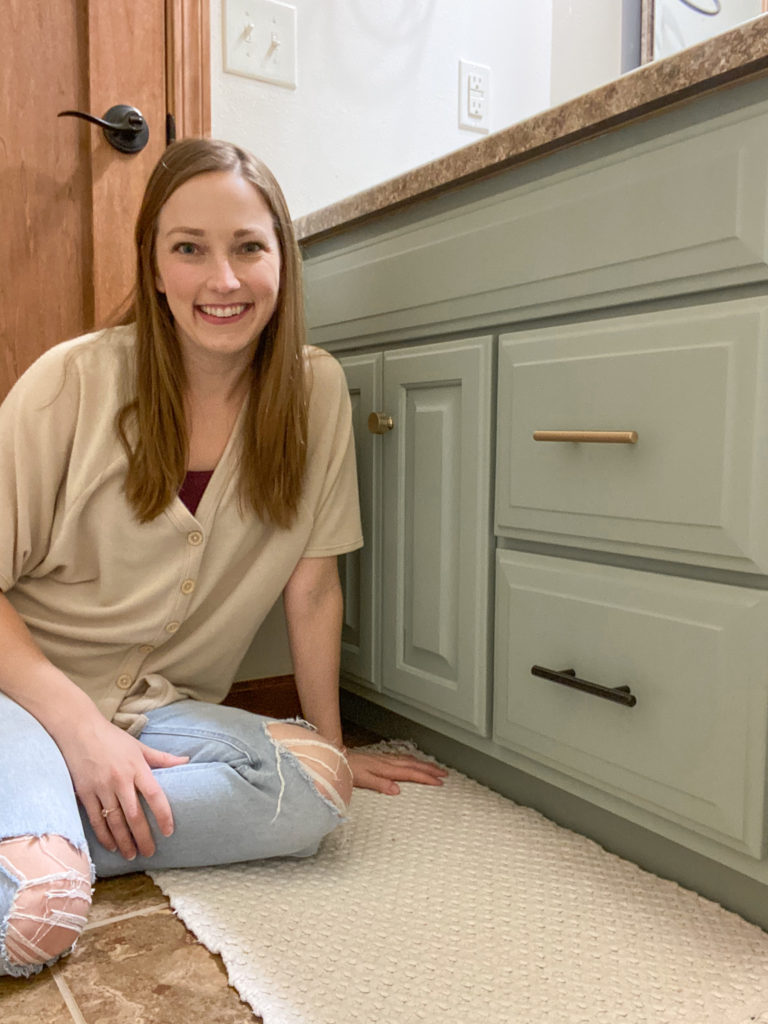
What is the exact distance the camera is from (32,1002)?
71cm

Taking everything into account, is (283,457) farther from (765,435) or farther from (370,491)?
(765,435)

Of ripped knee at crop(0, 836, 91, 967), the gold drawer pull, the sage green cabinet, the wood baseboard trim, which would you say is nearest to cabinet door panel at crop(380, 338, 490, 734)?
the sage green cabinet

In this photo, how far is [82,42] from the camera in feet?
4.50

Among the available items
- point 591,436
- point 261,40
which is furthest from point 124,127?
point 591,436

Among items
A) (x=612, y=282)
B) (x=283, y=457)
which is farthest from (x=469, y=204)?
(x=283, y=457)

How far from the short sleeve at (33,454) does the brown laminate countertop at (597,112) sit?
48 cm

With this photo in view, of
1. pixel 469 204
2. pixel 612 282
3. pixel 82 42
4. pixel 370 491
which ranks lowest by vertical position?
pixel 370 491

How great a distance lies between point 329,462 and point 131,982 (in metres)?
0.64

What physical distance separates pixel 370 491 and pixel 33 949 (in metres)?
0.73

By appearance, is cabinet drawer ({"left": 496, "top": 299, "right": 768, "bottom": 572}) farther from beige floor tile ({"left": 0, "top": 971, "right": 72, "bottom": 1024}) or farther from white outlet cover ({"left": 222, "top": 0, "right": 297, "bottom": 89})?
white outlet cover ({"left": 222, "top": 0, "right": 297, "bottom": 89})

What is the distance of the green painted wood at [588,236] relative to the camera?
753mm

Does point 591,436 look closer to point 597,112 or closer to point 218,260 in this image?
point 597,112

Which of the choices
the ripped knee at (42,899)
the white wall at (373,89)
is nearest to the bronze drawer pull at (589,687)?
the ripped knee at (42,899)

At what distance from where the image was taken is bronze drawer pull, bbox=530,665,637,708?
0.87m
